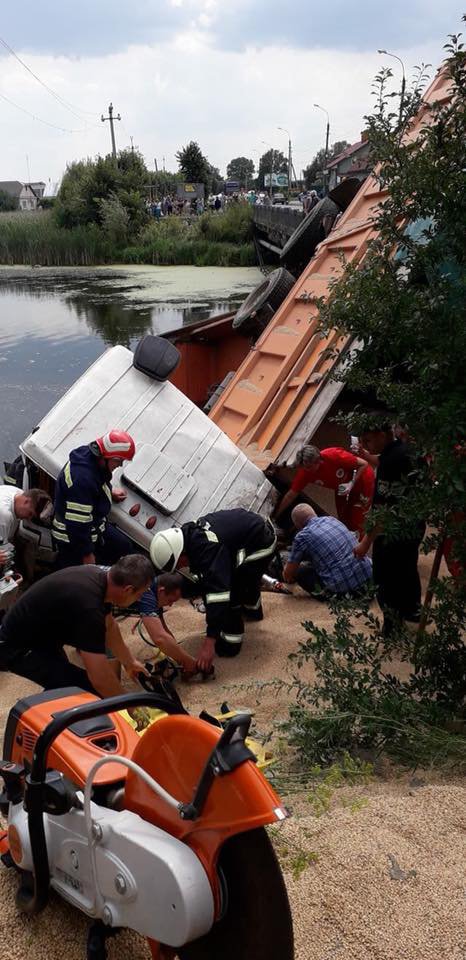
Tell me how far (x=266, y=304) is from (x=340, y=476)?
3.89 m

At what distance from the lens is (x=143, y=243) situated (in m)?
38.9

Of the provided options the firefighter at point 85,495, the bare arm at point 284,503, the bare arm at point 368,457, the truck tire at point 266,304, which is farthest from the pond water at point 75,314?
the bare arm at point 368,457

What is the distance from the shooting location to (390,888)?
2.19 m

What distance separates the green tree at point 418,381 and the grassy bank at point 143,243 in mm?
34778

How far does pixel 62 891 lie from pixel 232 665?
295 cm

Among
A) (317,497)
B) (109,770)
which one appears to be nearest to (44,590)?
(109,770)

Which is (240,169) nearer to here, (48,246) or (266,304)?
(48,246)

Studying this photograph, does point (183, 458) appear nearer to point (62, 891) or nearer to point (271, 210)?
point (62, 891)

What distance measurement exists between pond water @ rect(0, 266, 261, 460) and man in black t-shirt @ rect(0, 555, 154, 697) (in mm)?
7853

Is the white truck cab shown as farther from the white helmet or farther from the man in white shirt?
the white helmet

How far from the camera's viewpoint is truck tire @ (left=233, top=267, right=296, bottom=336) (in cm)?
966

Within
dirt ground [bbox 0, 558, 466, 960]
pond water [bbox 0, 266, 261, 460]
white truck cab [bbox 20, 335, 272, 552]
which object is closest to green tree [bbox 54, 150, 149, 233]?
pond water [bbox 0, 266, 261, 460]

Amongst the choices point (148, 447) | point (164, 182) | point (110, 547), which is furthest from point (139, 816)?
point (164, 182)

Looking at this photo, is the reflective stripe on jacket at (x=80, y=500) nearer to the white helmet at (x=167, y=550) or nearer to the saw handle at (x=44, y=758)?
the white helmet at (x=167, y=550)
